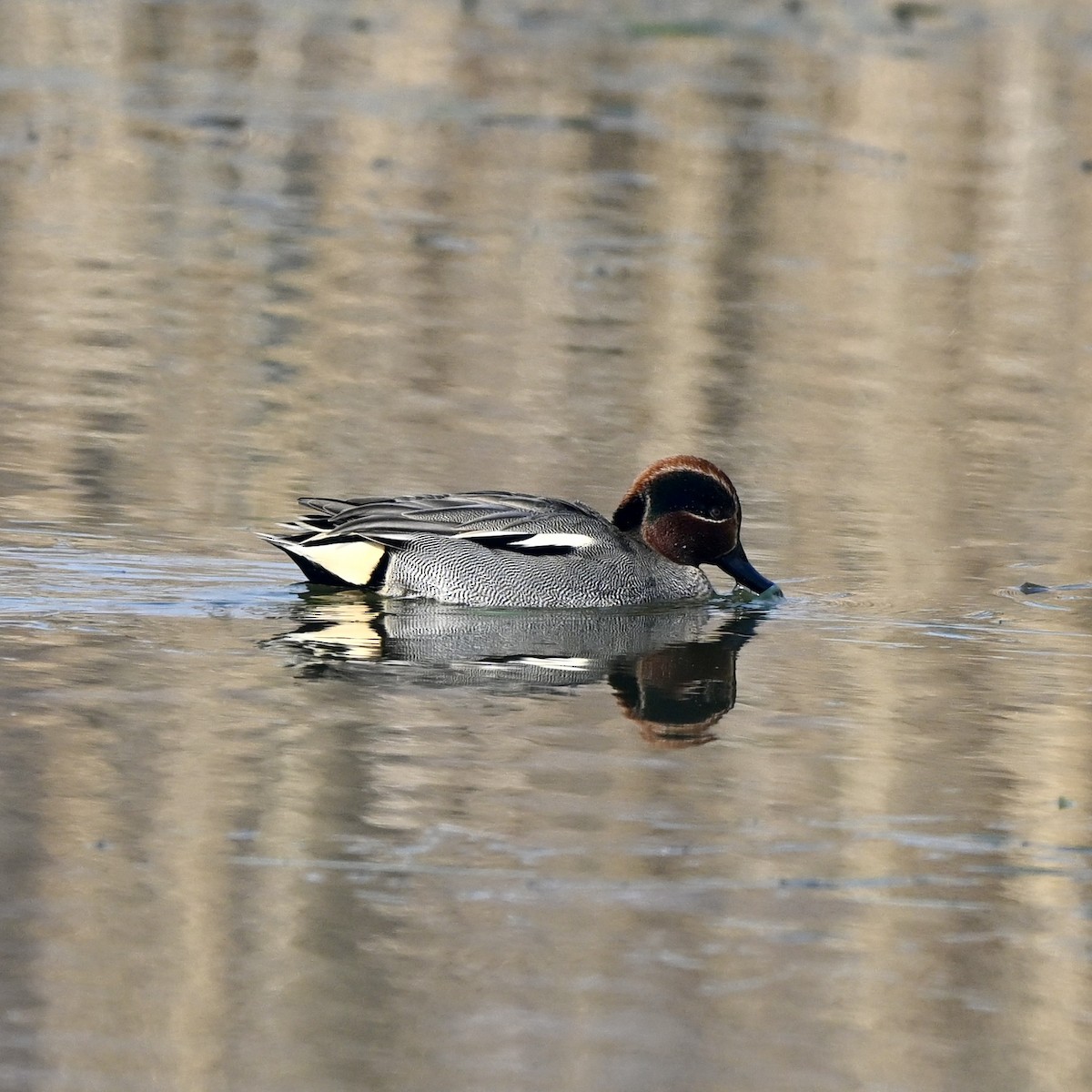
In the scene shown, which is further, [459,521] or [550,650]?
[459,521]

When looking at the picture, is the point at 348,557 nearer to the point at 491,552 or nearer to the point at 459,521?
the point at 459,521

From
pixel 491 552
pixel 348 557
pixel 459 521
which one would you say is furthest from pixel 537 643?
pixel 348 557

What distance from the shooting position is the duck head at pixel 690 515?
998 cm

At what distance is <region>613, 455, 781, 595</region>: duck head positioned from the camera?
393 inches

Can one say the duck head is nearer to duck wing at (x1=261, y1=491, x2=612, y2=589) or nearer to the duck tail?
duck wing at (x1=261, y1=491, x2=612, y2=589)

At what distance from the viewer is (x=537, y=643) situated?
9125 millimetres

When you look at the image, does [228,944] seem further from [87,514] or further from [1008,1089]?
[87,514]

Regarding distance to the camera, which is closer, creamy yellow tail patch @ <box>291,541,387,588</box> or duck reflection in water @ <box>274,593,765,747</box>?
duck reflection in water @ <box>274,593,765,747</box>

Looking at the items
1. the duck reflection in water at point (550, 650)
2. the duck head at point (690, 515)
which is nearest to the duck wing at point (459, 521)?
the duck reflection in water at point (550, 650)

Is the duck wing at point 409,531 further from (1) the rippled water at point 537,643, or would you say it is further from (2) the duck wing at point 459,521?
(1) the rippled water at point 537,643

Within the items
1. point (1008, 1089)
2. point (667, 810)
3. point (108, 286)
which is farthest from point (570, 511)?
point (108, 286)

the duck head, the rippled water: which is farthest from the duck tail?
the duck head

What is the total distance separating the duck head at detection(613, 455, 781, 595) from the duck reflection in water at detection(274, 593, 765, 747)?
0.65ft

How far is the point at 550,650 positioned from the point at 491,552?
2.38 ft
